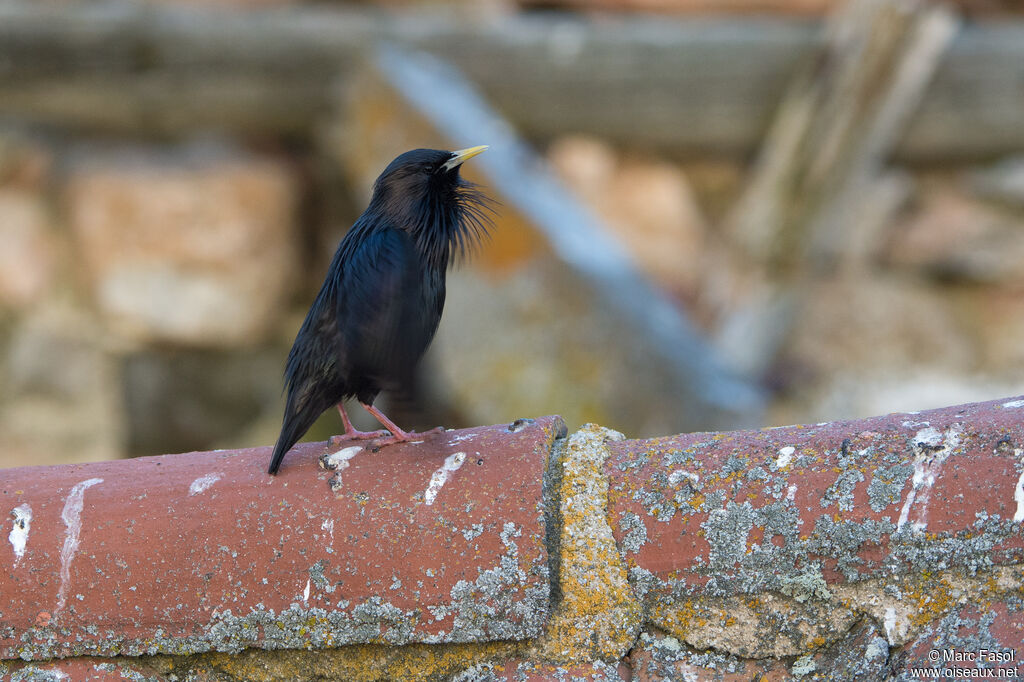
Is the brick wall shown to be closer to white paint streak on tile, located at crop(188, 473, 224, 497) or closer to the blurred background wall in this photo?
white paint streak on tile, located at crop(188, 473, 224, 497)

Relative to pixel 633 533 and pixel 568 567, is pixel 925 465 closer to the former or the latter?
pixel 633 533

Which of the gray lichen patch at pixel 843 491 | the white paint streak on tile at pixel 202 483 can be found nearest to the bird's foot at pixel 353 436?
the white paint streak on tile at pixel 202 483

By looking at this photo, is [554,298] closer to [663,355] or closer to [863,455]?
[663,355]

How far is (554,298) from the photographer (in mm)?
4289

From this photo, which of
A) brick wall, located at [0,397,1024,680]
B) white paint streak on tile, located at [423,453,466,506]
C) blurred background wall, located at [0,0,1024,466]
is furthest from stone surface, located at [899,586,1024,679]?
blurred background wall, located at [0,0,1024,466]

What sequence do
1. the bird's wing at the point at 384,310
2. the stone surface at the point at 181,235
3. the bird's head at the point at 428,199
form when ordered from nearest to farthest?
1. the bird's wing at the point at 384,310
2. the bird's head at the point at 428,199
3. the stone surface at the point at 181,235

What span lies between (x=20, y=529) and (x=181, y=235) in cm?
375

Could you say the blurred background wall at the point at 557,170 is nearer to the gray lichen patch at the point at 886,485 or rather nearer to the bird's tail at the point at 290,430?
the bird's tail at the point at 290,430

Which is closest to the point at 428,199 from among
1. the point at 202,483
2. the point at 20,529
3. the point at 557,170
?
the point at 202,483

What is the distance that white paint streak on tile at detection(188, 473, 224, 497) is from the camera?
182cm

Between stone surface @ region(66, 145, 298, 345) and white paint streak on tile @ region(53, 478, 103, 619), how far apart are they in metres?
3.66

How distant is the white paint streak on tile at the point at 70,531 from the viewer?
5.62ft

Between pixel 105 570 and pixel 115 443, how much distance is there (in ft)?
13.9

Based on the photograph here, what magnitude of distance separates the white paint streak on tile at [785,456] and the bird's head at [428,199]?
3.12 ft
